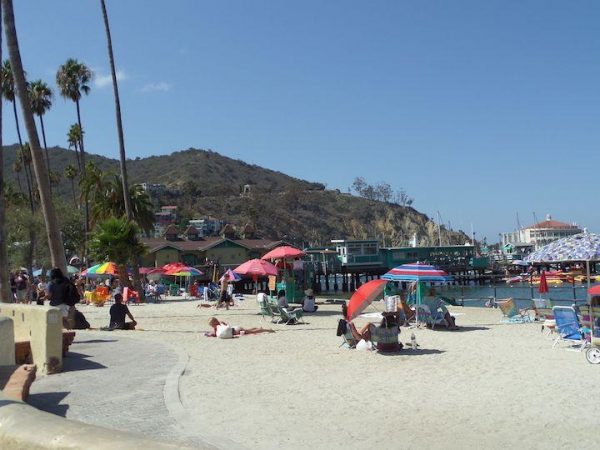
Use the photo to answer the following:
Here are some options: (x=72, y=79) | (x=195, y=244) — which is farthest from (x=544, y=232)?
(x=72, y=79)

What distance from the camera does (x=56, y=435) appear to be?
2.65 metres

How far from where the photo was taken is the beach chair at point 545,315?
572 inches

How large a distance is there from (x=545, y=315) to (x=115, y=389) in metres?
11.9

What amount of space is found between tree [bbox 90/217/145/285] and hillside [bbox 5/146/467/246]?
76.1 metres

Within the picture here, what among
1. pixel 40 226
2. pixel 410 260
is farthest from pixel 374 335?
pixel 410 260

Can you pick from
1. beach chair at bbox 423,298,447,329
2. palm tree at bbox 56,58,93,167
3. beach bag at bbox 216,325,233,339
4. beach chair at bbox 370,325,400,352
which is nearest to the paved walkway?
beach bag at bbox 216,325,233,339

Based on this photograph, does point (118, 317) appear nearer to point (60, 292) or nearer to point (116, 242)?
point (60, 292)

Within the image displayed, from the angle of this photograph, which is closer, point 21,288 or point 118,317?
point 118,317

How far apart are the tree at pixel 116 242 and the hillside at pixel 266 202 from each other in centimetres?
7607

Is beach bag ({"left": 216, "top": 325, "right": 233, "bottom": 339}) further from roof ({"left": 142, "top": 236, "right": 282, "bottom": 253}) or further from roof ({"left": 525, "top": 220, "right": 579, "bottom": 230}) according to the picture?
roof ({"left": 525, "top": 220, "right": 579, "bottom": 230})

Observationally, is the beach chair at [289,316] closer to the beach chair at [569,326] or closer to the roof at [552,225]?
the beach chair at [569,326]

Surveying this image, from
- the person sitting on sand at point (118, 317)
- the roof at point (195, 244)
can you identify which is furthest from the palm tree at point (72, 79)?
the person sitting on sand at point (118, 317)

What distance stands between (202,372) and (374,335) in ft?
12.6

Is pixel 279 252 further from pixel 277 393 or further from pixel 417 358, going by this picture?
pixel 277 393
